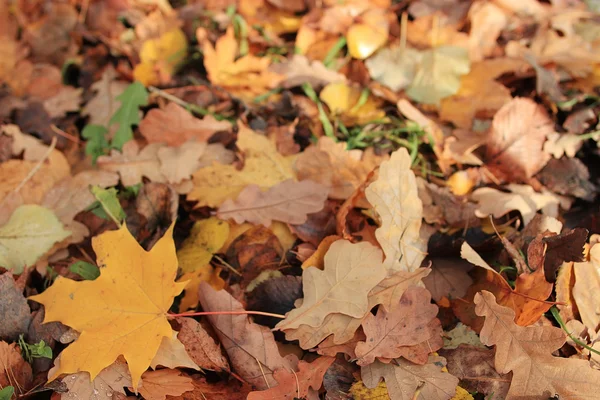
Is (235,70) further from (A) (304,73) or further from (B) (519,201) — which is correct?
(B) (519,201)

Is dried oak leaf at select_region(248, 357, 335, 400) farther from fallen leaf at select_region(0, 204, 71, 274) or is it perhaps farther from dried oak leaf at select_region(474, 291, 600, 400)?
fallen leaf at select_region(0, 204, 71, 274)

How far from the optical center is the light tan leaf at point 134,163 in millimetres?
1596

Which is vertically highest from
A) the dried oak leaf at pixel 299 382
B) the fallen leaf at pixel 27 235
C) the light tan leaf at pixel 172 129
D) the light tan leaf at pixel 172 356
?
the light tan leaf at pixel 172 129

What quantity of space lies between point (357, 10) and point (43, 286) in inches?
60.5

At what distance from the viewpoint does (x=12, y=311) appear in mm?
1276

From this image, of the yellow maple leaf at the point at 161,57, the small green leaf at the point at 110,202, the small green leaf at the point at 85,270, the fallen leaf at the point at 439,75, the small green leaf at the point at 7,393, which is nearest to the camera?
the small green leaf at the point at 7,393

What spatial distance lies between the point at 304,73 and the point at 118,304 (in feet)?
3.61

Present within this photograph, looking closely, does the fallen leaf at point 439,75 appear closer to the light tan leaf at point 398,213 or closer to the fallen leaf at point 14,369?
the light tan leaf at point 398,213

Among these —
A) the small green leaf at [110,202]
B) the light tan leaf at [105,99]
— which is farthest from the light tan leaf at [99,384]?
the light tan leaf at [105,99]

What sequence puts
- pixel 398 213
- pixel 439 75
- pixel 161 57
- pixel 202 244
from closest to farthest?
pixel 398 213, pixel 202 244, pixel 439 75, pixel 161 57

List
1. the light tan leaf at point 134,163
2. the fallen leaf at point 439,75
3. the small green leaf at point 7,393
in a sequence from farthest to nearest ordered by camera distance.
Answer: the fallen leaf at point 439,75 < the light tan leaf at point 134,163 < the small green leaf at point 7,393

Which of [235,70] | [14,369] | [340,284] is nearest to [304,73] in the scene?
[235,70]

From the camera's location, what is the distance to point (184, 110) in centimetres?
175

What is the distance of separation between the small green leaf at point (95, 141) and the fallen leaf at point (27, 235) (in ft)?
1.02
